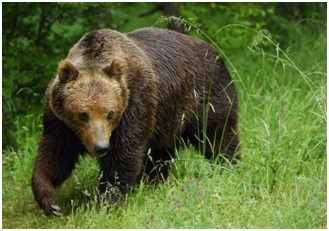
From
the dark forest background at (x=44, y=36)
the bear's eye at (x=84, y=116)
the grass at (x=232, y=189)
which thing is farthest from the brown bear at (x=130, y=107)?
the dark forest background at (x=44, y=36)

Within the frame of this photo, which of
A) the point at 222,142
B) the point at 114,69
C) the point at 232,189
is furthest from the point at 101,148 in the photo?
the point at 222,142

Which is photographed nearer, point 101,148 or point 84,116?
point 101,148

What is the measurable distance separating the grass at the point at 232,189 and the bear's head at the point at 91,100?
0.45 metres

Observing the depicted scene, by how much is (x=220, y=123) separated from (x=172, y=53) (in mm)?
855

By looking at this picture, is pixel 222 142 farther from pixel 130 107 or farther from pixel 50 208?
pixel 50 208

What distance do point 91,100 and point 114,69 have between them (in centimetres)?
36

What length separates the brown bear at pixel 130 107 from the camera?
6668 mm

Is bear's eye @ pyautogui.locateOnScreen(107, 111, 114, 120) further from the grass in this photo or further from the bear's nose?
the grass

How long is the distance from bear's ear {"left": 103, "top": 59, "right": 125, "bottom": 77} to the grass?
0.90m

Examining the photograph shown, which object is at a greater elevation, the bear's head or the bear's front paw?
the bear's head

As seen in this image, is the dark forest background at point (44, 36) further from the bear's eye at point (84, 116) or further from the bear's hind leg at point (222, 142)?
the bear's eye at point (84, 116)

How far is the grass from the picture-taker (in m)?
6.35

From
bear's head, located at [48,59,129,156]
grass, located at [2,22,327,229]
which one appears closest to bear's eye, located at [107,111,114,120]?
bear's head, located at [48,59,129,156]

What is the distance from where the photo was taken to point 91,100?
6.58 m
